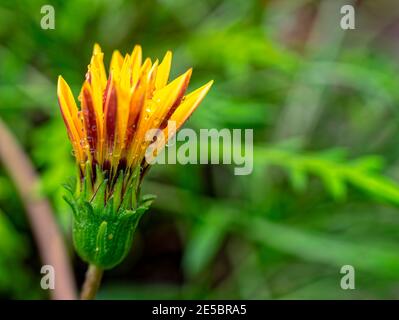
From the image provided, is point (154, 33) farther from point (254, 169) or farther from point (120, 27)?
point (254, 169)

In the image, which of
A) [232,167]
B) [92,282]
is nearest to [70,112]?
[92,282]

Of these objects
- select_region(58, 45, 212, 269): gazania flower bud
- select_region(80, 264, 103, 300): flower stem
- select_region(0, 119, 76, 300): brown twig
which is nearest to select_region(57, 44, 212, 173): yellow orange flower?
select_region(58, 45, 212, 269): gazania flower bud

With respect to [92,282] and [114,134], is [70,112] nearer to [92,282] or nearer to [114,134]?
[114,134]

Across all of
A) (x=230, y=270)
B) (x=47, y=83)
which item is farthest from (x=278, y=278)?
(x=47, y=83)

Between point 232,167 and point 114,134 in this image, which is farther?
point 232,167

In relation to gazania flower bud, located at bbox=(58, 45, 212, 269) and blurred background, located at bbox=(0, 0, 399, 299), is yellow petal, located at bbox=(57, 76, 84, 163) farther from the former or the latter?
blurred background, located at bbox=(0, 0, 399, 299)

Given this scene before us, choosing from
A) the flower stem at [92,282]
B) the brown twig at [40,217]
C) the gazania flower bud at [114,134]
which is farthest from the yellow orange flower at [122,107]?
the brown twig at [40,217]
